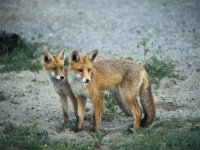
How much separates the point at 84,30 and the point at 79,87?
618cm

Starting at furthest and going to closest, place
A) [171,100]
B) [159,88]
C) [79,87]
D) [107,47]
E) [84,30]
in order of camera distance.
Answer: [84,30] < [107,47] < [159,88] < [171,100] < [79,87]

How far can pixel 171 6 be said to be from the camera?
54.5 ft

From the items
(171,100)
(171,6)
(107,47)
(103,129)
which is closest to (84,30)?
(107,47)

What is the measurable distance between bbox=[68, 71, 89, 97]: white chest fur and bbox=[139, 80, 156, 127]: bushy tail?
0.97 m

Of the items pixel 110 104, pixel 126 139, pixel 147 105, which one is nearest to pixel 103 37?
pixel 110 104

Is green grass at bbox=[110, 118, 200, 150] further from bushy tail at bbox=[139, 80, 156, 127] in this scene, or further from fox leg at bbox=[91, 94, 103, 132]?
fox leg at bbox=[91, 94, 103, 132]

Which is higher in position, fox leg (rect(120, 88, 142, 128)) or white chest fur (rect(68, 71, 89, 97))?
white chest fur (rect(68, 71, 89, 97))

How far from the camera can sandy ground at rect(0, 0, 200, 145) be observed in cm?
983

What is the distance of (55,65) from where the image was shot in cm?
885

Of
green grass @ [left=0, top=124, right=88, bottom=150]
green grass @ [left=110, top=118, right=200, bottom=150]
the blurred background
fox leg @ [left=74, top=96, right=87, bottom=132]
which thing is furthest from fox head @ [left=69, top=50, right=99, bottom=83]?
the blurred background

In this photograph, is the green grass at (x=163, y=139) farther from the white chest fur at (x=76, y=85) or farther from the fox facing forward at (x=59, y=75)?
the fox facing forward at (x=59, y=75)

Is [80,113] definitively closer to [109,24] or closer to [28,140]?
[28,140]

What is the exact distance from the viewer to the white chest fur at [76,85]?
27.9 ft

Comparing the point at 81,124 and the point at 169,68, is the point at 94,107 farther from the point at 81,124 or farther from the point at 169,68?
the point at 169,68
